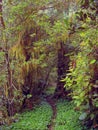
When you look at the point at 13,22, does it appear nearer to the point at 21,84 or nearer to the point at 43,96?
the point at 21,84

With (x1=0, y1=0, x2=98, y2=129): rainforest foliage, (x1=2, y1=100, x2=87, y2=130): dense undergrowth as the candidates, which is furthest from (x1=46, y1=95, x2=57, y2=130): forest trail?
(x1=0, y1=0, x2=98, y2=129): rainforest foliage

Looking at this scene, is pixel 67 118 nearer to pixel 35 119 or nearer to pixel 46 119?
pixel 46 119

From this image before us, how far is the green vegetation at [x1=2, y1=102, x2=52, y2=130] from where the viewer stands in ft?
16.8

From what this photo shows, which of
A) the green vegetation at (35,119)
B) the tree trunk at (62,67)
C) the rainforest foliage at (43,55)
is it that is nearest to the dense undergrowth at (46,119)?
the green vegetation at (35,119)

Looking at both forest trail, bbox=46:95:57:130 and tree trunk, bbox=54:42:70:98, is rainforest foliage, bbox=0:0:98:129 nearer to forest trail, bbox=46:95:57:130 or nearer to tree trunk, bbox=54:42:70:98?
tree trunk, bbox=54:42:70:98

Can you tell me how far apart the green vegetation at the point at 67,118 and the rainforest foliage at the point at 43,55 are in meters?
0.23

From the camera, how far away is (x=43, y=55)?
21.3ft

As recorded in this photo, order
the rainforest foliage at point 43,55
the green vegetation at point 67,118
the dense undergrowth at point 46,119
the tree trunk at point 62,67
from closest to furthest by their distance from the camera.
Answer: the rainforest foliage at point 43,55 < the green vegetation at point 67,118 < the dense undergrowth at point 46,119 < the tree trunk at point 62,67

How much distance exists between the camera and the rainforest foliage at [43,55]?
172 inches

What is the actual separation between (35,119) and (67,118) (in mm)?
698

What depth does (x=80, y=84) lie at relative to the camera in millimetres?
4387

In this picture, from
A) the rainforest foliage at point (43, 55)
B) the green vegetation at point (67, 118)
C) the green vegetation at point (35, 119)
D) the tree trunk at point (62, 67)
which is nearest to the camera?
the rainforest foliage at point (43, 55)

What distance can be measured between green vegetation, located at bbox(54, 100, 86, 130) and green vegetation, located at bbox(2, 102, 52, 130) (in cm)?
23

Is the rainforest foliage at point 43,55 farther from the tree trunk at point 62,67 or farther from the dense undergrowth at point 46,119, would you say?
the dense undergrowth at point 46,119
